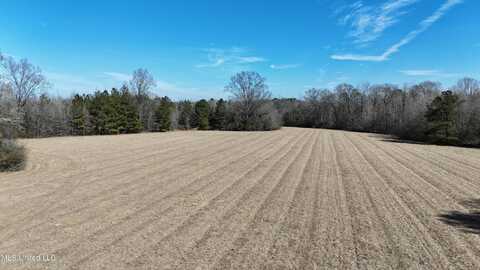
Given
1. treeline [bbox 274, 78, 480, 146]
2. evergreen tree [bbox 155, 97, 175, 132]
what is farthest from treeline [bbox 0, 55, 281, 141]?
treeline [bbox 274, 78, 480, 146]

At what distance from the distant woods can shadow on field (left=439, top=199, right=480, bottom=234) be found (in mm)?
16990

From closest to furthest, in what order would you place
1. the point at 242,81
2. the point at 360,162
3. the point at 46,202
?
the point at 46,202
the point at 360,162
the point at 242,81

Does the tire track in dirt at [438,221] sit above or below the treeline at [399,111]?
below

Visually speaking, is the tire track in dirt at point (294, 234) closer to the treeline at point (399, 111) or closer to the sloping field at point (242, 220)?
the sloping field at point (242, 220)

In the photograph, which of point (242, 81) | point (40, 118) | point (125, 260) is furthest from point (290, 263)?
point (242, 81)

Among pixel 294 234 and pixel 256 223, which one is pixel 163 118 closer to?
pixel 256 223

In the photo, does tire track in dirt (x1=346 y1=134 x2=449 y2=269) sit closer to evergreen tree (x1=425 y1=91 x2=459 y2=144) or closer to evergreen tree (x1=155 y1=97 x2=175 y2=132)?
evergreen tree (x1=425 y1=91 x2=459 y2=144)

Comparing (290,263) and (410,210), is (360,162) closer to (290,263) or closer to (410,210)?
(410,210)

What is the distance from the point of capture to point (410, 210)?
7.29m

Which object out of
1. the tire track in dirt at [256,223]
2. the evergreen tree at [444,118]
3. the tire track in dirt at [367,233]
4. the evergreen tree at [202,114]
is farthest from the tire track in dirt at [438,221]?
the evergreen tree at [202,114]

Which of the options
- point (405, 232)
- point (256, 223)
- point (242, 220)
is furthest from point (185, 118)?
point (405, 232)

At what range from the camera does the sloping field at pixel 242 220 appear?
15.3 ft

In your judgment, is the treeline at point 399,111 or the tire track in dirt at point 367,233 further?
the treeline at point 399,111

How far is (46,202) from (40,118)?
40.1 m
